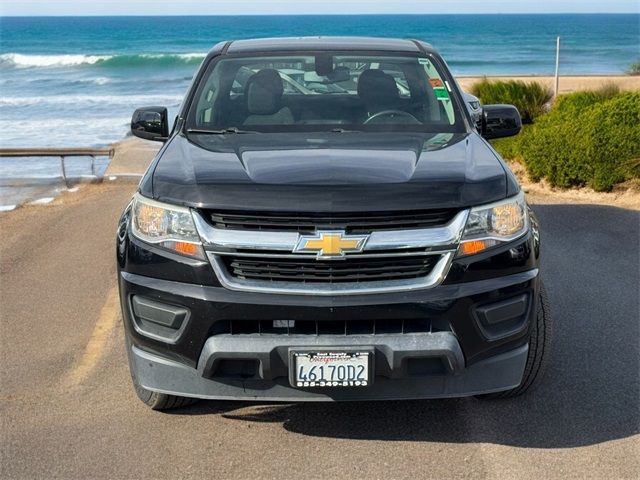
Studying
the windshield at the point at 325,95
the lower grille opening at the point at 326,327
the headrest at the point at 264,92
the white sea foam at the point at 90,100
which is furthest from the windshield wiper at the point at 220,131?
the white sea foam at the point at 90,100

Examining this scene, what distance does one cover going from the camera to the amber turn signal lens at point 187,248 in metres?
3.78

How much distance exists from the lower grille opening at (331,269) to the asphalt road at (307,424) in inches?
32.6

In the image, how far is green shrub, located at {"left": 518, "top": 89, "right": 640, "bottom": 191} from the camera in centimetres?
988

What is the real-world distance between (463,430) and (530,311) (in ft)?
2.30

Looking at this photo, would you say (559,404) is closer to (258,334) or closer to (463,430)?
(463,430)

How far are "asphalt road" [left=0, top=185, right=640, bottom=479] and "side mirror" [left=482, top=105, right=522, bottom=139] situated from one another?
1233 mm

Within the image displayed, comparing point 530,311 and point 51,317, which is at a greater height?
point 530,311

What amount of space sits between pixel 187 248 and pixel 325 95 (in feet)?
6.07

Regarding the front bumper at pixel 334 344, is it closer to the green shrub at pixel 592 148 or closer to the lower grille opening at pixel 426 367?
the lower grille opening at pixel 426 367

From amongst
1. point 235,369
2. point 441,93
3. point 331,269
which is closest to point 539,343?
point 331,269

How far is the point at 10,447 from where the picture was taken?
422cm

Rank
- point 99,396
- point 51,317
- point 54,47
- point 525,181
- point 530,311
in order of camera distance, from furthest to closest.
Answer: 1. point 54,47
2. point 525,181
3. point 51,317
4. point 99,396
5. point 530,311

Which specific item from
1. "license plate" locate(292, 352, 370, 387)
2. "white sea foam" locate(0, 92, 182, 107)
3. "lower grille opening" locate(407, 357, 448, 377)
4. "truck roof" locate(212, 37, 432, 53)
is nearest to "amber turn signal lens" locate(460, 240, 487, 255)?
"lower grille opening" locate(407, 357, 448, 377)

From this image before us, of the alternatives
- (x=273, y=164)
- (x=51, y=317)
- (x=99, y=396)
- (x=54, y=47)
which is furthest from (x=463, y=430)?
Result: (x=54, y=47)
